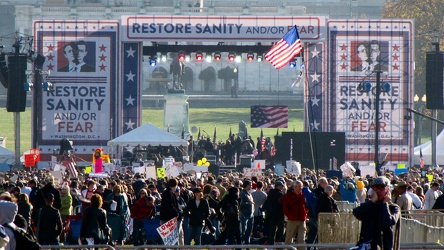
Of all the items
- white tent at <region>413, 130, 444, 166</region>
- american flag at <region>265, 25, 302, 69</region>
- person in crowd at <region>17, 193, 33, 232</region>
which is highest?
american flag at <region>265, 25, 302, 69</region>

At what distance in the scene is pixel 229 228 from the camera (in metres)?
18.7

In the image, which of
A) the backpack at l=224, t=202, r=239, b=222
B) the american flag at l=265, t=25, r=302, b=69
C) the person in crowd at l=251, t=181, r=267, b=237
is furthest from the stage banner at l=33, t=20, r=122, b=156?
the backpack at l=224, t=202, r=239, b=222

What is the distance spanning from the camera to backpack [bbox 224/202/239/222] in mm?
18547

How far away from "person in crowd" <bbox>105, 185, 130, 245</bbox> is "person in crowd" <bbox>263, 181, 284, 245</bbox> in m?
2.18

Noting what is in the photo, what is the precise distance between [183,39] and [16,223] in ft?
102

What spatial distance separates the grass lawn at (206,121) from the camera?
6869cm

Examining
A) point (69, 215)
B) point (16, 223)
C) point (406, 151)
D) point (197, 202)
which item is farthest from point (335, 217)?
A: point (406, 151)

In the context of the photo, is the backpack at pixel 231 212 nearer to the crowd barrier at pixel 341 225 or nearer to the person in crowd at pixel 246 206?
the person in crowd at pixel 246 206

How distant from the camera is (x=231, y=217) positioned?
60.8 feet

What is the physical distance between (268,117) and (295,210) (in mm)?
27659

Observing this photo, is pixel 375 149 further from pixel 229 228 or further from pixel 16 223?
pixel 16 223

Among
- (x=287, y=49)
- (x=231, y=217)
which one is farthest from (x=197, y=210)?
(x=287, y=49)

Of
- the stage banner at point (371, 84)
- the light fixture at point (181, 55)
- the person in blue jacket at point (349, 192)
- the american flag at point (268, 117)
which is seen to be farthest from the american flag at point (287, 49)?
the person in blue jacket at point (349, 192)

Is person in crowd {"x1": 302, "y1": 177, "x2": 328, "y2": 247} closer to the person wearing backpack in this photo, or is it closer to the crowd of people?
the crowd of people
